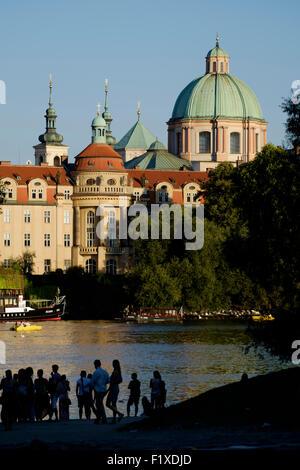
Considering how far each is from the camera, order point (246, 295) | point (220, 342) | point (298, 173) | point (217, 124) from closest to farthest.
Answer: point (298, 173), point (220, 342), point (246, 295), point (217, 124)

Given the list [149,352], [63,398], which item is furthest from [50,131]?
[63,398]

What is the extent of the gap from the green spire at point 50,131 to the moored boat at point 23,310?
203 feet

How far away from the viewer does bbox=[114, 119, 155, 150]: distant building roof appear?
7633 inches

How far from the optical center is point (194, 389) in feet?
176

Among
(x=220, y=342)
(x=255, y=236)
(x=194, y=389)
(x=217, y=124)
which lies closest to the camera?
(x=255, y=236)

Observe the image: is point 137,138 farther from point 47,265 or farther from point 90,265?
point 90,265

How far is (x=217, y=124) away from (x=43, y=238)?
38.7 metres

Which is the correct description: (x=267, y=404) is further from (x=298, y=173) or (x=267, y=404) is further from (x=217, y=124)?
(x=217, y=124)

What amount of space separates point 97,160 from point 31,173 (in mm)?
8339

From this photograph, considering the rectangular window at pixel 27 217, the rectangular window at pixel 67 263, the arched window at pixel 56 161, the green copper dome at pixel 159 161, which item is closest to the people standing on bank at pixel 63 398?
the rectangular window at pixel 67 263

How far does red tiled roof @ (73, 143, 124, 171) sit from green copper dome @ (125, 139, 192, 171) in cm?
1624

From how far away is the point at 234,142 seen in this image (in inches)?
7018

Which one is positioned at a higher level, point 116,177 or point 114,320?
point 116,177
